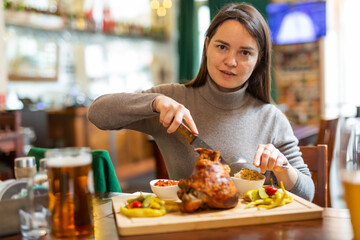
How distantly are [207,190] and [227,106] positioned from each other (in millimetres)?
768

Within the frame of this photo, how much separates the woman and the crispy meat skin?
1.27ft

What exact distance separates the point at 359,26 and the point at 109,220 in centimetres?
493

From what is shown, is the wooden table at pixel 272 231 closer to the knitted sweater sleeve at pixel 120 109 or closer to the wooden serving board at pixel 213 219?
the wooden serving board at pixel 213 219

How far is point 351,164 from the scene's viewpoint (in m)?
0.74

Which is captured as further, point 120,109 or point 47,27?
point 47,27

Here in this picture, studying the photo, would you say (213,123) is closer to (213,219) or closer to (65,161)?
(213,219)

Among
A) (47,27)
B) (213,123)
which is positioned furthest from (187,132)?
(47,27)

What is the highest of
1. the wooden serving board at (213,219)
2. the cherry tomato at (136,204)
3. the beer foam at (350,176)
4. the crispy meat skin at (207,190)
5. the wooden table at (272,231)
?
the beer foam at (350,176)

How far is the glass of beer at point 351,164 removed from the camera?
74 cm

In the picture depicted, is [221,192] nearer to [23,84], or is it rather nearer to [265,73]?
[265,73]

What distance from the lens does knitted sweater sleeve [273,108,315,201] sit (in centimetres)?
132

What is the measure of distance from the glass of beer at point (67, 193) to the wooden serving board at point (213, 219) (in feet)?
0.32

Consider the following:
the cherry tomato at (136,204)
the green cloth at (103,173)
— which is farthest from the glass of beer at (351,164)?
the green cloth at (103,173)

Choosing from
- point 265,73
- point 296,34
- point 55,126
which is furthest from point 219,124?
point 55,126
